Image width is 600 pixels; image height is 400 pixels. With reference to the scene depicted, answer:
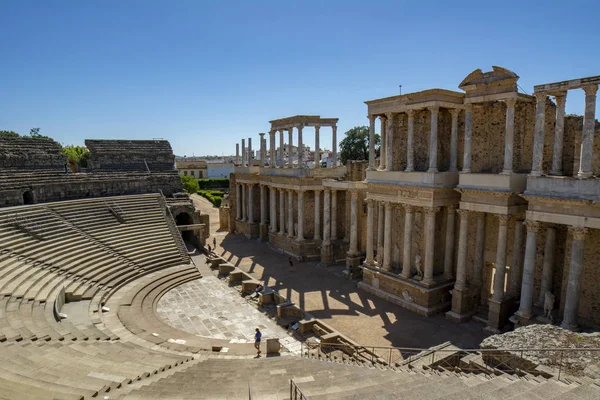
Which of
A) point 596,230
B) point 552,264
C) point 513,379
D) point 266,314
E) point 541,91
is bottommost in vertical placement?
point 266,314

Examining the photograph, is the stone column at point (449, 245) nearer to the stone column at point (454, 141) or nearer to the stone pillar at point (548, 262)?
the stone column at point (454, 141)

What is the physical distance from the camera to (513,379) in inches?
371

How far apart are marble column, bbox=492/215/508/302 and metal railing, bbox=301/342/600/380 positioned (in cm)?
385

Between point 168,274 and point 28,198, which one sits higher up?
point 28,198

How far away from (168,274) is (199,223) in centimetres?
836

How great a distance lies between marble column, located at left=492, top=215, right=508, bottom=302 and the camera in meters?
15.8

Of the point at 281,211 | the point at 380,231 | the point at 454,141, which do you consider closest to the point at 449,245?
the point at 380,231

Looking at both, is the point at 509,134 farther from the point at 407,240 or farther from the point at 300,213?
the point at 300,213

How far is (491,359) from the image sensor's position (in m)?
11.8

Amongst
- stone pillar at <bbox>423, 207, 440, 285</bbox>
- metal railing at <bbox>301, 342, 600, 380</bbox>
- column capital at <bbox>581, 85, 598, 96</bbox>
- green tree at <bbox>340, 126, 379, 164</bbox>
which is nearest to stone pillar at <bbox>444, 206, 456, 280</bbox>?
stone pillar at <bbox>423, 207, 440, 285</bbox>

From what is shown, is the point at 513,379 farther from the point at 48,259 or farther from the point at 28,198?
the point at 28,198

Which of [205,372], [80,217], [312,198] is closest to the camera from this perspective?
[205,372]

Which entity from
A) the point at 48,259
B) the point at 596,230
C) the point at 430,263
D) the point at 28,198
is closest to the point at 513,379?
the point at 596,230

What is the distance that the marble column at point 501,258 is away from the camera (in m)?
15.8
